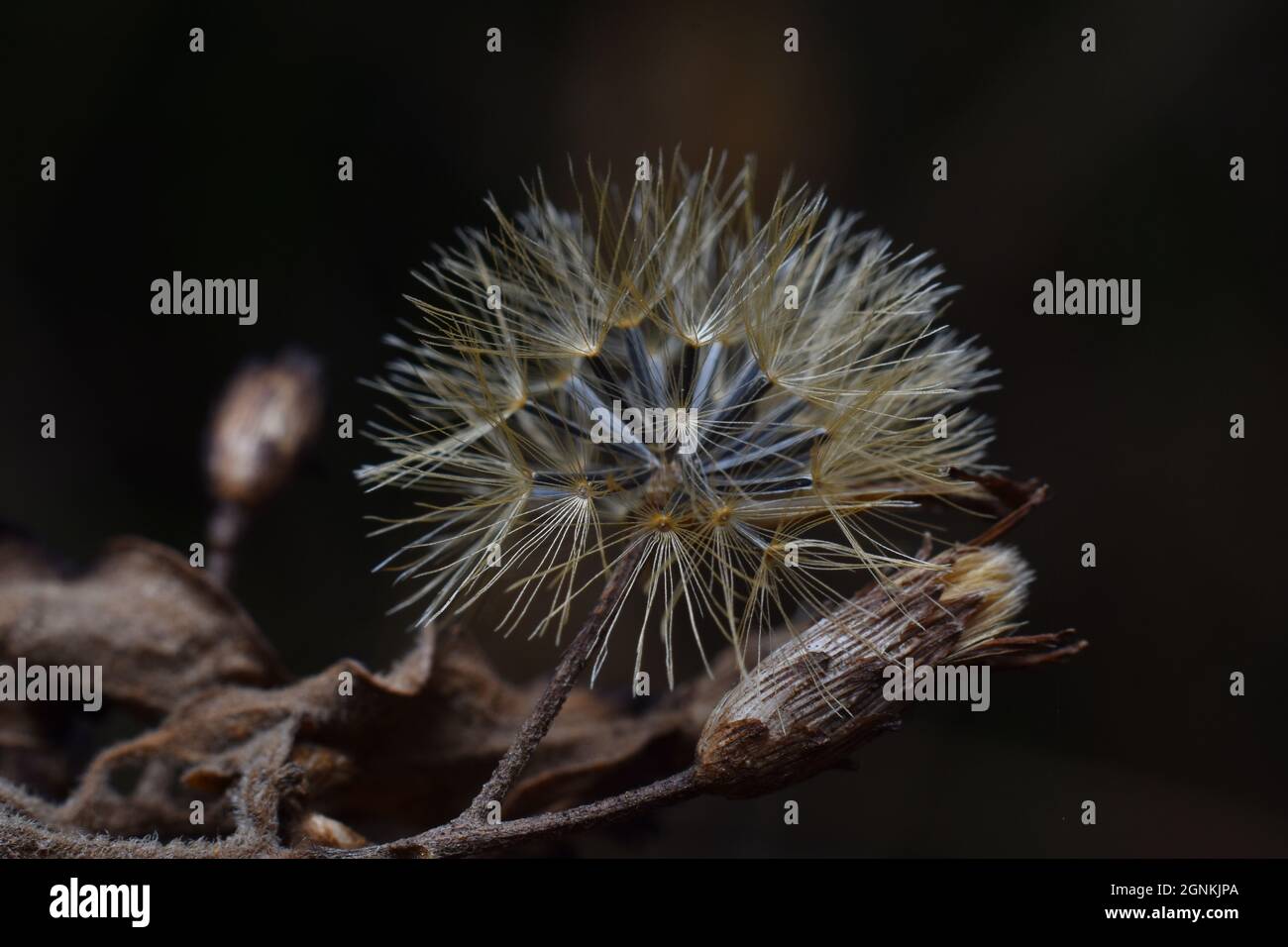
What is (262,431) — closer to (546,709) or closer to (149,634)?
(149,634)

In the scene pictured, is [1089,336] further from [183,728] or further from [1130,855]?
[183,728]

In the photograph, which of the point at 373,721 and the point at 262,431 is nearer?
the point at 373,721

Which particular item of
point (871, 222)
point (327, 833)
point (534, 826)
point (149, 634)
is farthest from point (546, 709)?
point (871, 222)

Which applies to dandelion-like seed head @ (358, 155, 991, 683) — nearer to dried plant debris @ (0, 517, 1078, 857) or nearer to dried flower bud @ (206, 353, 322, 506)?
dried plant debris @ (0, 517, 1078, 857)

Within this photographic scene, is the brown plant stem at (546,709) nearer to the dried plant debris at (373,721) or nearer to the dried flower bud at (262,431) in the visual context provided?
the dried plant debris at (373,721)

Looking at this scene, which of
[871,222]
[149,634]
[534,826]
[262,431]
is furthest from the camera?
[871,222]

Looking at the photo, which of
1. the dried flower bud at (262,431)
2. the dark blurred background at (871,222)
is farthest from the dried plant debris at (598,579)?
the dark blurred background at (871,222)

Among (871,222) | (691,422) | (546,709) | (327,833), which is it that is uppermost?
(871,222)
